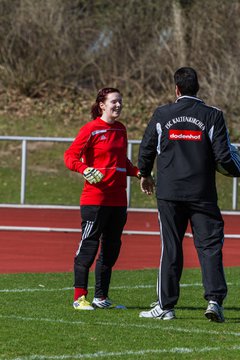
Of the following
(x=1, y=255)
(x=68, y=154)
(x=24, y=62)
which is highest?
(x=24, y=62)

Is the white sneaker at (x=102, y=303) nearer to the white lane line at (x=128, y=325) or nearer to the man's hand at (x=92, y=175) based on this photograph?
the white lane line at (x=128, y=325)

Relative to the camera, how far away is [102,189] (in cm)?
1041

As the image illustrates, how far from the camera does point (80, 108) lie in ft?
120

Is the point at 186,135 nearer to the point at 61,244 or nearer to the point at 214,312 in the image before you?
the point at 214,312

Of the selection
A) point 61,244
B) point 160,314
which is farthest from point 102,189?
point 61,244

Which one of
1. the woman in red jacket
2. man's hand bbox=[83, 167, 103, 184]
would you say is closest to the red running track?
the woman in red jacket

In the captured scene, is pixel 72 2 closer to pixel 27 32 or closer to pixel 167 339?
pixel 27 32

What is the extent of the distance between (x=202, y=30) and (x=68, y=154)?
26.1 m

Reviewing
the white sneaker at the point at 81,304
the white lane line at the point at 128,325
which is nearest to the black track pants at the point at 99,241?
the white sneaker at the point at 81,304

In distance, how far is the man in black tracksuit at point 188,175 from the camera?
9.52m

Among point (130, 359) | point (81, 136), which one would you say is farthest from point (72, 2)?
point (130, 359)

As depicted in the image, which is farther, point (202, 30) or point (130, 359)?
point (202, 30)

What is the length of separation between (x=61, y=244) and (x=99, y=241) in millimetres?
8632

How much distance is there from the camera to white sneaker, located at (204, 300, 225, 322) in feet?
31.3
